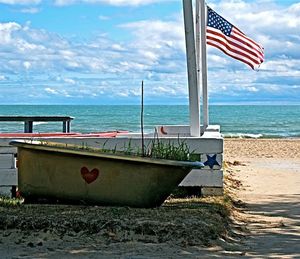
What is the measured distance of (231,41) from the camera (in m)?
13.4

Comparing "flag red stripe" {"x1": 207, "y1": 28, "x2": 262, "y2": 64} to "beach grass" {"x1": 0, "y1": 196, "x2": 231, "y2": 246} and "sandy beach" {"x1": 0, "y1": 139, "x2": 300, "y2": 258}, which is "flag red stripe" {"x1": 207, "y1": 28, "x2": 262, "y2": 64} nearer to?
"sandy beach" {"x1": 0, "y1": 139, "x2": 300, "y2": 258}

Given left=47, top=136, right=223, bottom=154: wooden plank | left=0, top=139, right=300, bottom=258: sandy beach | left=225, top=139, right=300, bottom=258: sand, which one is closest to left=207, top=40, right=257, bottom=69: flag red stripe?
left=225, top=139, right=300, bottom=258: sand

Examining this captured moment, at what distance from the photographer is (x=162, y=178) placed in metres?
7.75

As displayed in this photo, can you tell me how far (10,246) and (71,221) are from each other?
67cm

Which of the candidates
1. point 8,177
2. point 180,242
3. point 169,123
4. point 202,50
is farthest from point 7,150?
point 169,123

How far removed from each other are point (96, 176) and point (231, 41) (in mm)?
6287

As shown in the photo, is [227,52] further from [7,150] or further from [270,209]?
[7,150]

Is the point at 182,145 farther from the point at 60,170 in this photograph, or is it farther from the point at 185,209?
the point at 60,170

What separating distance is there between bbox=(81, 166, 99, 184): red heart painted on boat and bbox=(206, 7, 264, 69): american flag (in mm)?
5986

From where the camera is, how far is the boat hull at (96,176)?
7.73 metres

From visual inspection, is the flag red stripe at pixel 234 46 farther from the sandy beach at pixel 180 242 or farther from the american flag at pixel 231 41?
the sandy beach at pixel 180 242

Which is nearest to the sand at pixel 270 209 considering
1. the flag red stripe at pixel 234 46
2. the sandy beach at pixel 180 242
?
the sandy beach at pixel 180 242

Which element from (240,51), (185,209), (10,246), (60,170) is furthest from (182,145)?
(240,51)

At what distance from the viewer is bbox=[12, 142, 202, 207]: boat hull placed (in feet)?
25.4
